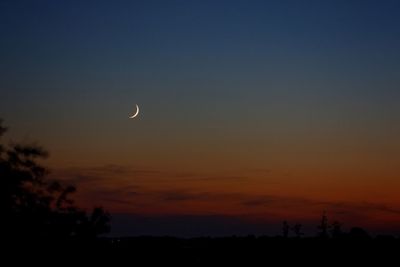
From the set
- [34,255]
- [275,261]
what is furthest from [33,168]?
[275,261]

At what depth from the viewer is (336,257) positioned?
76875 mm

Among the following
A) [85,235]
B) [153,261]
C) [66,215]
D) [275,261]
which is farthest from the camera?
[275,261]

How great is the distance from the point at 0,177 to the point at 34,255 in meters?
5.90

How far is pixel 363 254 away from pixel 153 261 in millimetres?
26276

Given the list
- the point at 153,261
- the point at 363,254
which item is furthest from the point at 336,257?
the point at 153,261

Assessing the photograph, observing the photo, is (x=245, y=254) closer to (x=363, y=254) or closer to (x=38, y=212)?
(x=363, y=254)

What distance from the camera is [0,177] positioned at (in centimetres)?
4272

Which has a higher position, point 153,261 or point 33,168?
point 33,168

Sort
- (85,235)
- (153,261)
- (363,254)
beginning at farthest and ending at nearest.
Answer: (363,254) → (153,261) → (85,235)

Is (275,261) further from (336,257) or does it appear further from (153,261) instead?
(153,261)

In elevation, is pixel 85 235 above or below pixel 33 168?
below

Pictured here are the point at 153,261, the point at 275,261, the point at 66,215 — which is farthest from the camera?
the point at 275,261

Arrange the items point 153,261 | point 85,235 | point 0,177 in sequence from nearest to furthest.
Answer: point 0,177
point 85,235
point 153,261

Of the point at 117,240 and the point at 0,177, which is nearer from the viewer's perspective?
the point at 0,177
